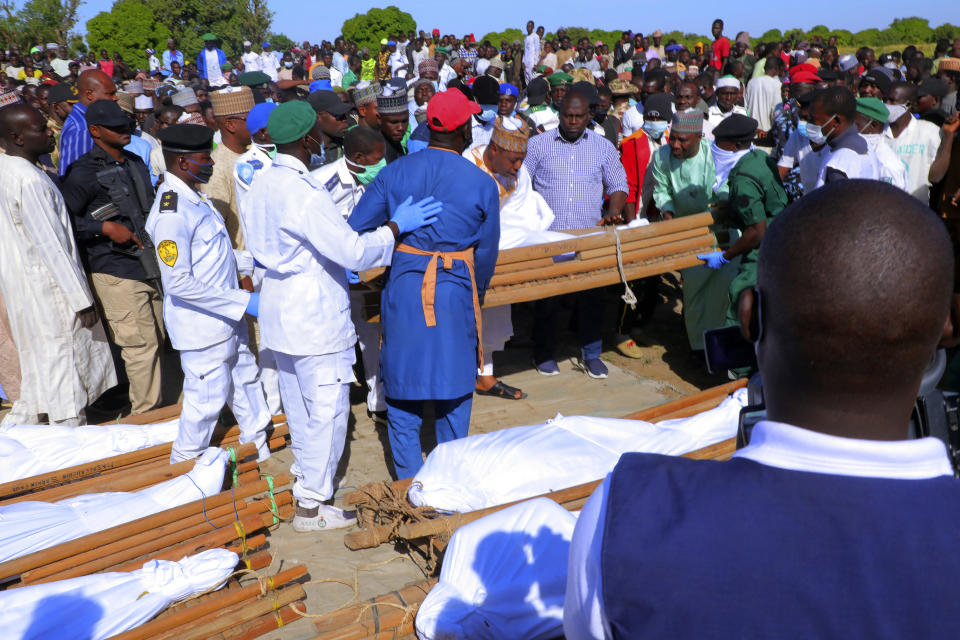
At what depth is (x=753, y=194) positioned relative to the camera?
15.7 ft

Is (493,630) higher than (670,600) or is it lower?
lower

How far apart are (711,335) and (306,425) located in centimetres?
257

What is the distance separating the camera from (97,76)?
6395mm

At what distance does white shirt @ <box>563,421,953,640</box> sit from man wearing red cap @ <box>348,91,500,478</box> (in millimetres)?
2650

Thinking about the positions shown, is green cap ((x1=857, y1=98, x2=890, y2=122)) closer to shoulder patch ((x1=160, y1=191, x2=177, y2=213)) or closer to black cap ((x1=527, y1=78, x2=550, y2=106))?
black cap ((x1=527, y1=78, x2=550, y2=106))

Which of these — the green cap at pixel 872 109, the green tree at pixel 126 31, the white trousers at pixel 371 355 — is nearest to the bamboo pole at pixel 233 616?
the white trousers at pixel 371 355

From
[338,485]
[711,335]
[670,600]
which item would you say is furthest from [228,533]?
[670,600]

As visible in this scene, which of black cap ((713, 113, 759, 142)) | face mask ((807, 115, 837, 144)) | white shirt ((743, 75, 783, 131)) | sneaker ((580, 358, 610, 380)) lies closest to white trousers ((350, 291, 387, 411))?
sneaker ((580, 358, 610, 380))

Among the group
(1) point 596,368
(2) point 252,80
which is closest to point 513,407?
(1) point 596,368

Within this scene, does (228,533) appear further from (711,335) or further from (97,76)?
(97,76)

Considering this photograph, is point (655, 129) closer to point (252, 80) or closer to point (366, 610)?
point (366, 610)

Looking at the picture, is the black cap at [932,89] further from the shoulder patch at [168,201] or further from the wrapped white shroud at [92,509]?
the wrapped white shroud at [92,509]

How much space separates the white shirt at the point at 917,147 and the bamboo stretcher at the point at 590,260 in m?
2.74

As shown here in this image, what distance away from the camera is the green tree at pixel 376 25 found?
106 ft
